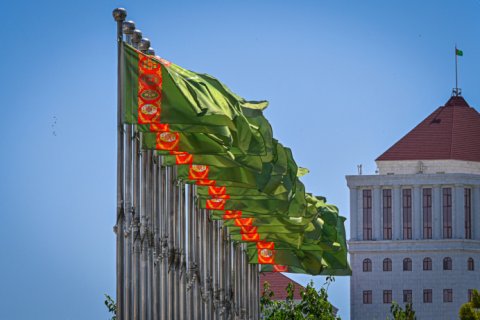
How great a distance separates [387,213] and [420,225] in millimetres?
3584

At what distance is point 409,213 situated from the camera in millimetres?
168000

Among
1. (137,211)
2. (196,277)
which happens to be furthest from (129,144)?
(196,277)

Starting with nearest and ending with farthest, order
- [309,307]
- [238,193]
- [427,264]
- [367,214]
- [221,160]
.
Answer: [221,160] < [238,193] < [309,307] < [427,264] < [367,214]

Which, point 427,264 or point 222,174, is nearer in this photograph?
point 222,174

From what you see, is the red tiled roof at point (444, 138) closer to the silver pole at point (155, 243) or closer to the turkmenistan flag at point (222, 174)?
the turkmenistan flag at point (222, 174)

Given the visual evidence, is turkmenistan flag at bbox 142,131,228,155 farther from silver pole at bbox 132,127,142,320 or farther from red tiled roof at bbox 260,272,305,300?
red tiled roof at bbox 260,272,305,300

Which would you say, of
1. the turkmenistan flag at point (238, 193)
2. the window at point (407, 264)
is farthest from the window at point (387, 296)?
the turkmenistan flag at point (238, 193)

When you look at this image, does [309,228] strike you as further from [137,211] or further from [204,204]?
[137,211]

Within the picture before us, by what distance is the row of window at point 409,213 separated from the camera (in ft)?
547

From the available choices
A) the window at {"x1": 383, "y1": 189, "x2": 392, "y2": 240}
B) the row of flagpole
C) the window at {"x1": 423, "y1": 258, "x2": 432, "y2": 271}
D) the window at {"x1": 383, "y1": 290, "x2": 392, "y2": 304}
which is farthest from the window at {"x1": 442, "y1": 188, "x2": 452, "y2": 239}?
the row of flagpole

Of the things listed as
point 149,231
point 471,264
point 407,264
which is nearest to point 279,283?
point 407,264

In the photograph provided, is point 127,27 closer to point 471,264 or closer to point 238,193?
point 238,193

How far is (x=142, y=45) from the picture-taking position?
3703 centimetres

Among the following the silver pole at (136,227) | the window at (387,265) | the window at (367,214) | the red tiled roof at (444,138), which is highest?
the red tiled roof at (444,138)
